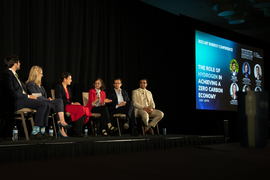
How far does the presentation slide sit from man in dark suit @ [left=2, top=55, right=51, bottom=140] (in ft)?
11.8

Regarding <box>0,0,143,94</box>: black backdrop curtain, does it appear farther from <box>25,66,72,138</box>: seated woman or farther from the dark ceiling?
the dark ceiling

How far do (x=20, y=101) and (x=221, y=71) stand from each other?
4.65m

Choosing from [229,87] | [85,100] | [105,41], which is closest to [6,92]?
[85,100]

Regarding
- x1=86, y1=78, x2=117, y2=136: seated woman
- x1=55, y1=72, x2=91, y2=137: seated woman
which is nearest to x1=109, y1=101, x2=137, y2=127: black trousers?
x1=86, y1=78, x2=117, y2=136: seated woman

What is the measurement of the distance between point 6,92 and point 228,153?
115 inches

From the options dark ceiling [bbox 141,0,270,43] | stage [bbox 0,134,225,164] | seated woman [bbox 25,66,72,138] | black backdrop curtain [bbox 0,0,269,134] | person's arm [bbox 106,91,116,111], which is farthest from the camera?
dark ceiling [bbox 141,0,270,43]

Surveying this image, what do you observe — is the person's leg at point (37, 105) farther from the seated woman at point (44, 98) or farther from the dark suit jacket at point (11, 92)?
the seated woman at point (44, 98)

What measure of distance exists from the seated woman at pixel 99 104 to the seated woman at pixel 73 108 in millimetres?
177

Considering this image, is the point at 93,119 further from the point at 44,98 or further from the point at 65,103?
the point at 44,98

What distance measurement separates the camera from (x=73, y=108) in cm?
375

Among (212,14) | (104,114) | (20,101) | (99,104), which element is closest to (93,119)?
(99,104)

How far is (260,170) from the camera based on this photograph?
1.10 ft

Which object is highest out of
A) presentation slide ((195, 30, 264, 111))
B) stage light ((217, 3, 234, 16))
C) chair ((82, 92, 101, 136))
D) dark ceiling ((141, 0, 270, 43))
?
dark ceiling ((141, 0, 270, 43))

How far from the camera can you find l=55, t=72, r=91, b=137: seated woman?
3750 mm
